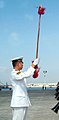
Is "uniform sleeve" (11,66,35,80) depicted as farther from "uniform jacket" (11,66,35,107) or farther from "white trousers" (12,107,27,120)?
"white trousers" (12,107,27,120)

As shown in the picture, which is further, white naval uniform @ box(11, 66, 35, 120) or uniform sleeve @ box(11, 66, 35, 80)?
white naval uniform @ box(11, 66, 35, 120)

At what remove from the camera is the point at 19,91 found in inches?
227

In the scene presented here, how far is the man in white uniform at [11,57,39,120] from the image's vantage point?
5734 millimetres

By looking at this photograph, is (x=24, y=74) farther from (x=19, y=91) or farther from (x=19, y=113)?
(x=19, y=113)

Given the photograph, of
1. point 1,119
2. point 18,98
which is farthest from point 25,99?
point 1,119

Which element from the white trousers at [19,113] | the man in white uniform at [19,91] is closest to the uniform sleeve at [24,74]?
the man in white uniform at [19,91]

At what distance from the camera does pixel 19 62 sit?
584 centimetres

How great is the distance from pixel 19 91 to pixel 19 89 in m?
0.04

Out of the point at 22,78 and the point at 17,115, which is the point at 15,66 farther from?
the point at 17,115

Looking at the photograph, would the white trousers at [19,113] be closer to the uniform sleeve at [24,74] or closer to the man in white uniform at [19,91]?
the man in white uniform at [19,91]

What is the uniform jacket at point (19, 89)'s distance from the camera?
18.8 feet

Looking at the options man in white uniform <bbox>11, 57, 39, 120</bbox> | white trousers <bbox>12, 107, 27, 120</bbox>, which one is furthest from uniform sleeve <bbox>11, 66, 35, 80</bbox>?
white trousers <bbox>12, 107, 27, 120</bbox>

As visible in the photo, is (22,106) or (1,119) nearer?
(22,106)

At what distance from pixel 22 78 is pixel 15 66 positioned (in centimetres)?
28
